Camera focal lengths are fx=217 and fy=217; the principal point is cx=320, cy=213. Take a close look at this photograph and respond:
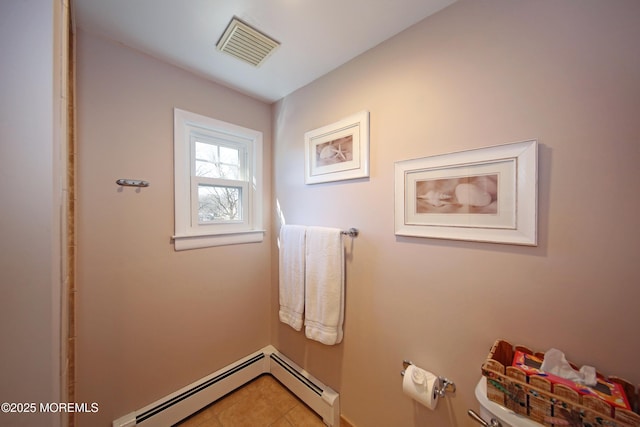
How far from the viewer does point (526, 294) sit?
2.59ft

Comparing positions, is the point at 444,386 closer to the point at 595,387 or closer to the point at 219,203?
the point at 595,387

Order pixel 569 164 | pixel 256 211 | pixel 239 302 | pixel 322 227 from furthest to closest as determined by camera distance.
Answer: pixel 256 211 → pixel 239 302 → pixel 322 227 → pixel 569 164

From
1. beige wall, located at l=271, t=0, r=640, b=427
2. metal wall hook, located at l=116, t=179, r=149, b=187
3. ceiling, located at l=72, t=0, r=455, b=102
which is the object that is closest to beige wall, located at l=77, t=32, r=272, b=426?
metal wall hook, located at l=116, t=179, r=149, b=187

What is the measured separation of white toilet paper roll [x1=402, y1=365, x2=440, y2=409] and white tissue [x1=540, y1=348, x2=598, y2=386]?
423 mm

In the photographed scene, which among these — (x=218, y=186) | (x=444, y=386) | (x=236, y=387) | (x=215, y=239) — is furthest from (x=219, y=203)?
(x=444, y=386)

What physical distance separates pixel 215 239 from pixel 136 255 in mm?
423

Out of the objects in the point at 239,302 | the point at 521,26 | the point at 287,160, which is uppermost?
the point at 521,26

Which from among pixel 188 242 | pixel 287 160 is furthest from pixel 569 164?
pixel 188 242

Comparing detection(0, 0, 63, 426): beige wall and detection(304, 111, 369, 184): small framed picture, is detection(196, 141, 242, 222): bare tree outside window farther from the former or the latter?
detection(0, 0, 63, 426): beige wall

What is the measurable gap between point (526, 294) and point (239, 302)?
5.42 ft

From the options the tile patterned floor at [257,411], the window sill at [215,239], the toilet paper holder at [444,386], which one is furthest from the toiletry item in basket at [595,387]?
the window sill at [215,239]

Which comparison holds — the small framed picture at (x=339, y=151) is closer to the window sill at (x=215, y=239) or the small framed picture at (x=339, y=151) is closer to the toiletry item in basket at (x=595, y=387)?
the window sill at (x=215, y=239)

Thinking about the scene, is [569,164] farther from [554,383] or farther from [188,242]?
[188,242]

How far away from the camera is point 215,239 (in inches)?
59.2
